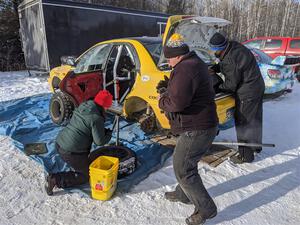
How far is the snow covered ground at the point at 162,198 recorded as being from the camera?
2688mm

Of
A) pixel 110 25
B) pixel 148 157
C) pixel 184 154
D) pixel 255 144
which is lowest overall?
pixel 148 157

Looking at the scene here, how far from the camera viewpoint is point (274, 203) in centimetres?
295

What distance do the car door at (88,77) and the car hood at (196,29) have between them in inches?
60.5

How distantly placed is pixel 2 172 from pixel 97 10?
951cm

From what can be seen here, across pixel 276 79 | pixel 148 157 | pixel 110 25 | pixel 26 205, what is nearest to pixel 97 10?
pixel 110 25

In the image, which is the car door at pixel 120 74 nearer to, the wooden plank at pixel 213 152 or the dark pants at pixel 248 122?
the wooden plank at pixel 213 152

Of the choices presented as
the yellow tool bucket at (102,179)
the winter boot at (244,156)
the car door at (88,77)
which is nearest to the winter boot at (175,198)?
the yellow tool bucket at (102,179)

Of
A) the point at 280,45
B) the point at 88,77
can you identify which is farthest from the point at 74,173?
the point at 280,45

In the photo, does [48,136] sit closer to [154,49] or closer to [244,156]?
[154,49]

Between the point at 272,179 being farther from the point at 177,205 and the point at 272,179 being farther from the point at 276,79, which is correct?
the point at 276,79

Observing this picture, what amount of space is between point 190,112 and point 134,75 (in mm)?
2523

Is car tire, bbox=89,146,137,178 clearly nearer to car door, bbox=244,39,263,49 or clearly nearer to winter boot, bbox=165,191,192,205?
winter boot, bbox=165,191,192,205

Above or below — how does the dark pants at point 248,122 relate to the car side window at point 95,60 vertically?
below

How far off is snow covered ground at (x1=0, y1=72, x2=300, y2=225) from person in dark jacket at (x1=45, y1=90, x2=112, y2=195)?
0.19m
